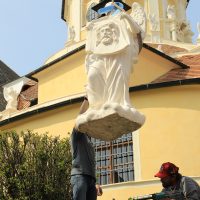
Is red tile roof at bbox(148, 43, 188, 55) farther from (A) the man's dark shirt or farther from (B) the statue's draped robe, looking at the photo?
(A) the man's dark shirt

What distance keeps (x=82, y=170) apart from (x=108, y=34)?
222cm

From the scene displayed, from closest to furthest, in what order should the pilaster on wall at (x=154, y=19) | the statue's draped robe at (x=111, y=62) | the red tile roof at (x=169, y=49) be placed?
the statue's draped robe at (x=111, y=62) → the red tile roof at (x=169, y=49) → the pilaster on wall at (x=154, y=19)

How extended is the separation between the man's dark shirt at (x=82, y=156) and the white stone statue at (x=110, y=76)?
234 mm

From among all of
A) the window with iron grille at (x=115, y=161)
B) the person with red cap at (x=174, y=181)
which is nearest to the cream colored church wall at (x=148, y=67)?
the window with iron grille at (x=115, y=161)

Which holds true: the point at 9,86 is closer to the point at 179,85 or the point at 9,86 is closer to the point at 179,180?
the point at 179,85

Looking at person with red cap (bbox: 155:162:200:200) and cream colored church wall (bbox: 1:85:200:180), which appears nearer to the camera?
person with red cap (bbox: 155:162:200:200)

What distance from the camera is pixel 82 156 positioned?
18.8 ft

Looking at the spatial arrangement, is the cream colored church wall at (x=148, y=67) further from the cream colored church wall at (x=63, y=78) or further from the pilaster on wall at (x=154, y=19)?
the pilaster on wall at (x=154, y=19)

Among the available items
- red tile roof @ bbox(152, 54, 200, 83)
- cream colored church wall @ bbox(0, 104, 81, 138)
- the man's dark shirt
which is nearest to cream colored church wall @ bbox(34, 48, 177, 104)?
red tile roof @ bbox(152, 54, 200, 83)

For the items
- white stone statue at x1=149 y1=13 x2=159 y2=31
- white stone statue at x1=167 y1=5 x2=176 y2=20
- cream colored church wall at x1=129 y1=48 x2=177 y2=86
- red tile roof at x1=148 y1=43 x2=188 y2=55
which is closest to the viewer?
cream colored church wall at x1=129 y1=48 x2=177 y2=86

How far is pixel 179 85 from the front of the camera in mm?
15328

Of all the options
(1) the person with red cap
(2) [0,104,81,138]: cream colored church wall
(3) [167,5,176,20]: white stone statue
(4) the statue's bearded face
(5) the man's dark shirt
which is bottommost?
(1) the person with red cap

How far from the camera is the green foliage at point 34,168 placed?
11.3 metres

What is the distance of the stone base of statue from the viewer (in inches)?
236
